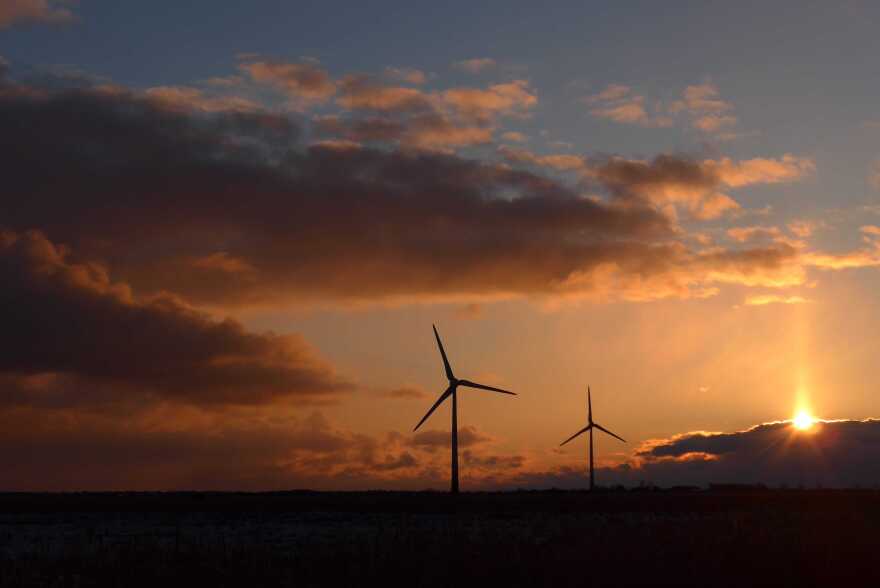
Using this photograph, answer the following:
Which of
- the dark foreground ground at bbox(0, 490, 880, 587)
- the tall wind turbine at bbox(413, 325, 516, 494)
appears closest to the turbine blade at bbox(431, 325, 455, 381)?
the tall wind turbine at bbox(413, 325, 516, 494)

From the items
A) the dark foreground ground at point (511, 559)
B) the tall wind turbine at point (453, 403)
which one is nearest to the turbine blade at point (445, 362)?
the tall wind turbine at point (453, 403)

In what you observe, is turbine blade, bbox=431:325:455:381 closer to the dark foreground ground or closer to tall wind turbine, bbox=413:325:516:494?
tall wind turbine, bbox=413:325:516:494

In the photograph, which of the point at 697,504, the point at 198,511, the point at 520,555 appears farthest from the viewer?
the point at 198,511

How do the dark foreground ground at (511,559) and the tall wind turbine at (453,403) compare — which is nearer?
the dark foreground ground at (511,559)

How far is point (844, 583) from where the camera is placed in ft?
154

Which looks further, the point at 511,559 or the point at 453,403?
the point at 453,403

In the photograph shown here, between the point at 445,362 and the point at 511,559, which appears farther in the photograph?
the point at 445,362

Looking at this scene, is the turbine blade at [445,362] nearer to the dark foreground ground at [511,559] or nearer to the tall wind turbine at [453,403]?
the tall wind turbine at [453,403]

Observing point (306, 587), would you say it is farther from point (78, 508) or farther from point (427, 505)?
point (78, 508)

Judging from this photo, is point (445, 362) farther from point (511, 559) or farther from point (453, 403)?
point (511, 559)

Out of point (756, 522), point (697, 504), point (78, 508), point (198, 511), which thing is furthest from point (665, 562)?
point (78, 508)

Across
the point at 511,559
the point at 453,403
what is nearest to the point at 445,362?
the point at 453,403

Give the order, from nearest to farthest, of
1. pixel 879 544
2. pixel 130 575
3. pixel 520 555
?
pixel 130 575 < pixel 520 555 < pixel 879 544

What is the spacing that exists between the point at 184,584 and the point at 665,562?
21.7m
